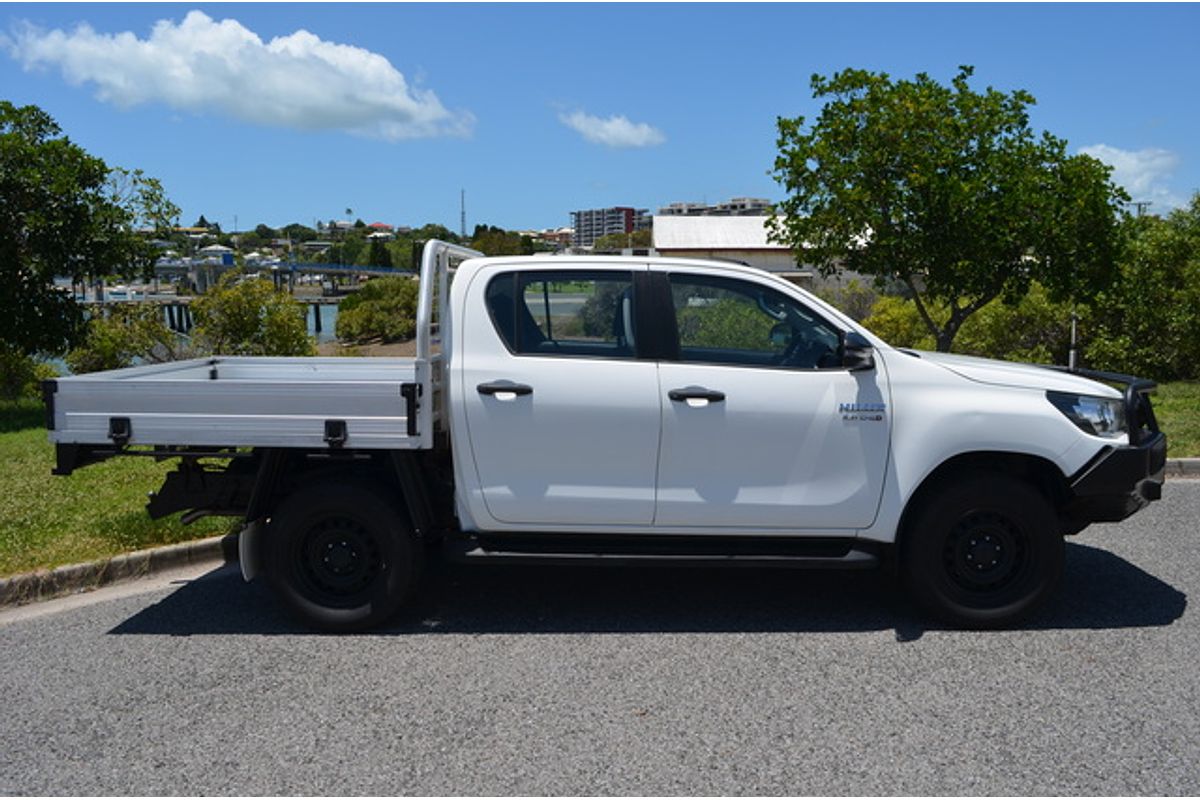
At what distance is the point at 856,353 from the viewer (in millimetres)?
5277

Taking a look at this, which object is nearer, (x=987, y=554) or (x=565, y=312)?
(x=987, y=554)

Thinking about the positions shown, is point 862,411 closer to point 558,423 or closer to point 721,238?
point 558,423

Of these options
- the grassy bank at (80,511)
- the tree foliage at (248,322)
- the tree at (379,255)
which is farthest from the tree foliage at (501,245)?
the tree at (379,255)

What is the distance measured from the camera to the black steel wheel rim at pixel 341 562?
18.1 ft

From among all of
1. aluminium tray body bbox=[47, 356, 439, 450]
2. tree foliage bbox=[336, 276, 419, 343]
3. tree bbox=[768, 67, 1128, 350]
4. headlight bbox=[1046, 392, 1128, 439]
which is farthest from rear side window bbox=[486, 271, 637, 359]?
tree foliage bbox=[336, 276, 419, 343]

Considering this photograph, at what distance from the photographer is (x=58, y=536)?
6.87 metres

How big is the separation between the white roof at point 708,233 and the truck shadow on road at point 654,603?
44.8 metres

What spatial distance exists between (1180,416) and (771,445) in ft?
27.5

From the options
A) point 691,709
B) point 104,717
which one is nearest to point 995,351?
point 691,709

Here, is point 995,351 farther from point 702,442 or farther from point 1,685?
point 1,685

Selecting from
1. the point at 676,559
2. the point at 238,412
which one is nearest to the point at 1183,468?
the point at 676,559

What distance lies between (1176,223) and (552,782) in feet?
69.3

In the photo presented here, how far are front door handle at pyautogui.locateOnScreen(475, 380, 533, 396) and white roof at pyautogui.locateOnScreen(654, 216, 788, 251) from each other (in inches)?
1798

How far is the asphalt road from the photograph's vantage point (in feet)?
12.9
